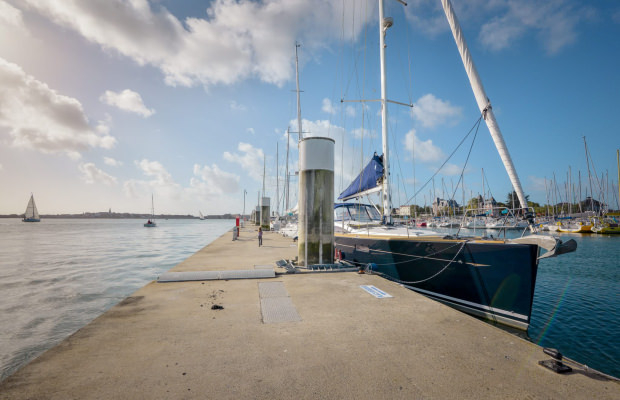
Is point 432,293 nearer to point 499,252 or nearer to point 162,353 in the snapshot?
point 499,252

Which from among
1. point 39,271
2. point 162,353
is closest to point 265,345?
point 162,353

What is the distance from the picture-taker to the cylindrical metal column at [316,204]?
984 cm

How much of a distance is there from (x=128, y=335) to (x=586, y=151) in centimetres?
6774

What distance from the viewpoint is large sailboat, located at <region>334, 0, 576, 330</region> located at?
23.1 ft

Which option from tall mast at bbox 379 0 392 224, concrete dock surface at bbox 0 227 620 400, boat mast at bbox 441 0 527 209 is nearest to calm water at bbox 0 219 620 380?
concrete dock surface at bbox 0 227 620 400

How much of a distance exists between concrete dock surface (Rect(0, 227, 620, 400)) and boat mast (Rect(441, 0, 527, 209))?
4143 millimetres

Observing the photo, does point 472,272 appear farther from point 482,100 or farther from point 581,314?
point 581,314

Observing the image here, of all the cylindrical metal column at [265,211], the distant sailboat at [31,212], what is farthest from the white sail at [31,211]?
the cylindrical metal column at [265,211]

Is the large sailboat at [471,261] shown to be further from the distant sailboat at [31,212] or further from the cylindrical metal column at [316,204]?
the distant sailboat at [31,212]

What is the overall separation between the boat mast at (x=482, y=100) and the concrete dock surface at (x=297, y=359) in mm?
4143

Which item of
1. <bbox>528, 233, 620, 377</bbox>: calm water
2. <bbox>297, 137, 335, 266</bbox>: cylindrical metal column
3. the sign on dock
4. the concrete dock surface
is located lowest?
<bbox>528, 233, 620, 377</bbox>: calm water

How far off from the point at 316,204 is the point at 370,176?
17.2 ft

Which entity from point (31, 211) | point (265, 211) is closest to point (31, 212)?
point (31, 211)

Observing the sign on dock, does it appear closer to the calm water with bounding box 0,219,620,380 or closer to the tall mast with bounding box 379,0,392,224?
the calm water with bounding box 0,219,620,380
